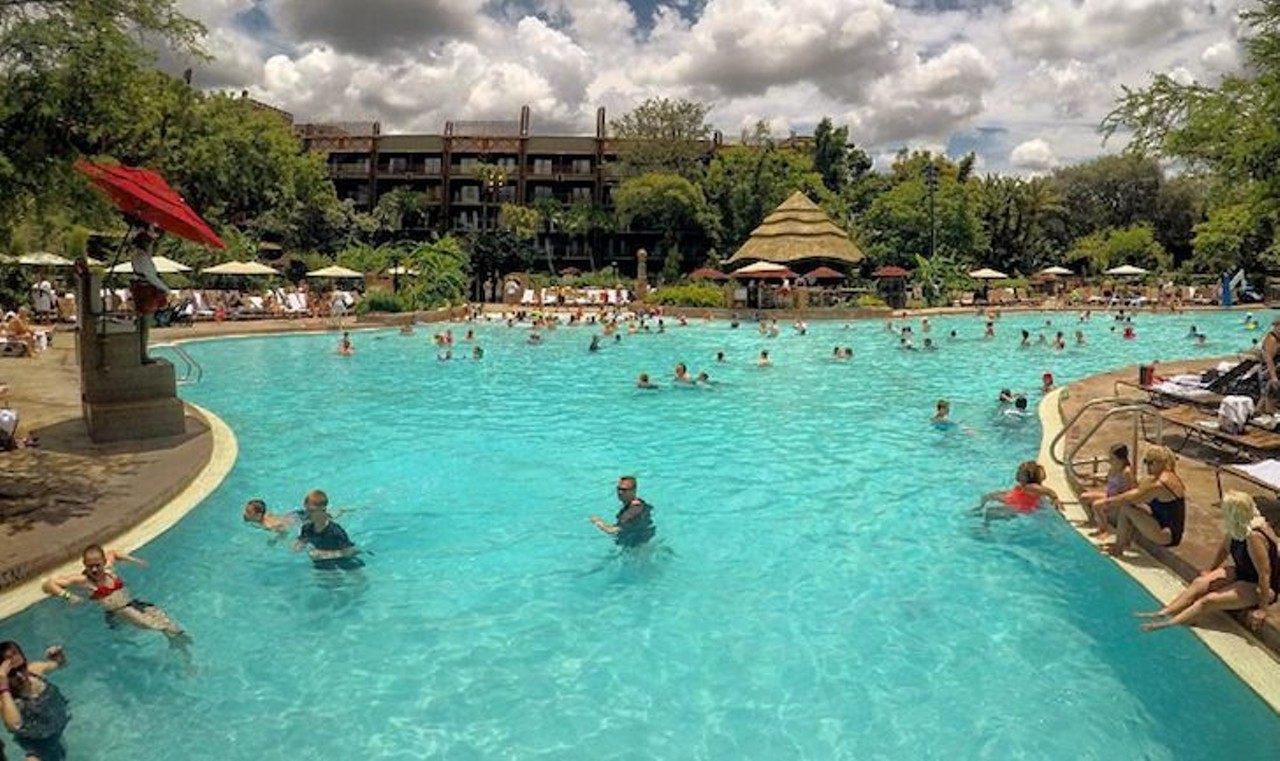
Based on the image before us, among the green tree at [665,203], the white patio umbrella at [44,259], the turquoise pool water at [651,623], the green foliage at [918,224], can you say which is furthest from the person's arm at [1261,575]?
the green tree at [665,203]

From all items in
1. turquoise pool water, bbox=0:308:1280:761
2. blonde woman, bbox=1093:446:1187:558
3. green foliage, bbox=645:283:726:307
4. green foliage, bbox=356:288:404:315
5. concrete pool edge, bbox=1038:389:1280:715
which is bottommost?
turquoise pool water, bbox=0:308:1280:761

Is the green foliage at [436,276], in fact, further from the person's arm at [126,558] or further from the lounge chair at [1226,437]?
the lounge chair at [1226,437]

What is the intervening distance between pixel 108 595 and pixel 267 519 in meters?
2.27

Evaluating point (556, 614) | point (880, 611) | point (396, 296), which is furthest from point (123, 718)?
point (396, 296)

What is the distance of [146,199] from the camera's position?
8.46 meters

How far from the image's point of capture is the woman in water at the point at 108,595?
6082mm

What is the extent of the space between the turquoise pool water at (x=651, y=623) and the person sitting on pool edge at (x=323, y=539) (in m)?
0.18

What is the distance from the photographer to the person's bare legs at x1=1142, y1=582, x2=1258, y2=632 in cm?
545

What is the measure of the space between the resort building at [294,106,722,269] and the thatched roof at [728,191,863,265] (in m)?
18.2

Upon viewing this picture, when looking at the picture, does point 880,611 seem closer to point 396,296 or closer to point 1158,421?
point 1158,421

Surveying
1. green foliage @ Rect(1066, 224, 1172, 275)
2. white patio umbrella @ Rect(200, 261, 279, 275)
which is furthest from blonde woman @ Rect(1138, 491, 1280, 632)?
green foliage @ Rect(1066, 224, 1172, 275)

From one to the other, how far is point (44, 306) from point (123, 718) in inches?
949

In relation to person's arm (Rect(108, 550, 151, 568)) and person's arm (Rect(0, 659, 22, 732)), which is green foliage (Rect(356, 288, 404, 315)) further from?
person's arm (Rect(0, 659, 22, 732))

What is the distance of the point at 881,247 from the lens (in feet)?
166
